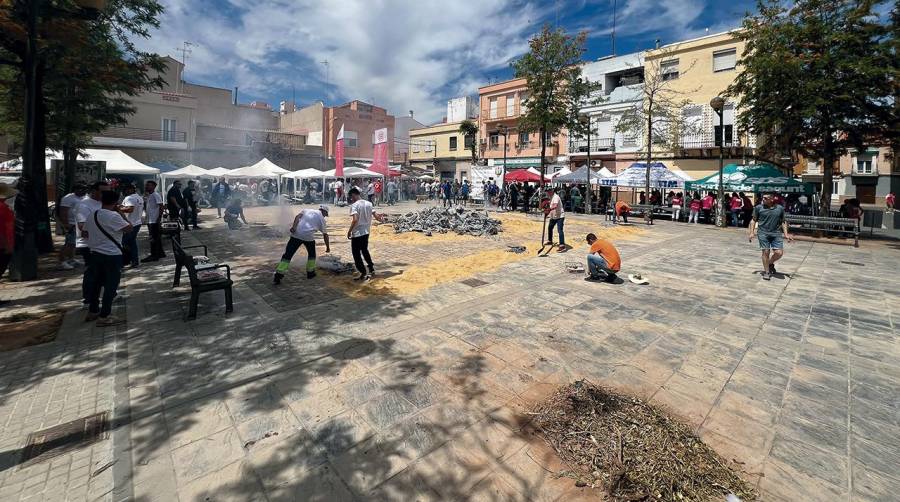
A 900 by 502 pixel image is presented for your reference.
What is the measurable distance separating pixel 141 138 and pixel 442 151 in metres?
27.1

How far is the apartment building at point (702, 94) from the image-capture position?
23.9 meters

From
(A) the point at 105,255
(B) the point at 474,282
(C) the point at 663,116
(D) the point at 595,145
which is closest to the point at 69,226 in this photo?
(A) the point at 105,255

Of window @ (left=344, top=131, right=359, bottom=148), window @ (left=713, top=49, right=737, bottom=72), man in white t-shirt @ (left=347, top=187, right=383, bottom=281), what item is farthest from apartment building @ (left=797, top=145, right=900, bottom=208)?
man in white t-shirt @ (left=347, top=187, right=383, bottom=281)

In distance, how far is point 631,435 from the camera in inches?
112

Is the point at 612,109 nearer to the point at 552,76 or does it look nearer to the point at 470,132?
the point at 552,76

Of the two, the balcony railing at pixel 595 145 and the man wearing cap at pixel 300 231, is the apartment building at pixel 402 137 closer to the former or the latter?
the balcony railing at pixel 595 145

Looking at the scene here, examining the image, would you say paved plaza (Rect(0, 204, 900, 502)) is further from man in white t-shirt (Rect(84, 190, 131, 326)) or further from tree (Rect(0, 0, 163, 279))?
tree (Rect(0, 0, 163, 279))

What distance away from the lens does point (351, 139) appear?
44.1 m

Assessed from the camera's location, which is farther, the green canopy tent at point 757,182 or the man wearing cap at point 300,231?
the green canopy tent at point 757,182

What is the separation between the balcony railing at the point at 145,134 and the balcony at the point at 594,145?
3077cm

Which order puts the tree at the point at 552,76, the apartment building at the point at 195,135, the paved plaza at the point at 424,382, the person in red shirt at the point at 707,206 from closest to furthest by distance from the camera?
the paved plaza at the point at 424,382 < the person in red shirt at the point at 707,206 < the tree at the point at 552,76 < the apartment building at the point at 195,135

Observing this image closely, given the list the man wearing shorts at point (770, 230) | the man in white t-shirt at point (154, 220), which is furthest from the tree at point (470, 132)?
the man wearing shorts at point (770, 230)

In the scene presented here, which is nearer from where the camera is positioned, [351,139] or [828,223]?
[828,223]

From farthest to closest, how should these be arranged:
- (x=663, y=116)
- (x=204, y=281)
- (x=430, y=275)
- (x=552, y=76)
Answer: (x=663, y=116) < (x=552, y=76) < (x=430, y=275) < (x=204, y=281)
